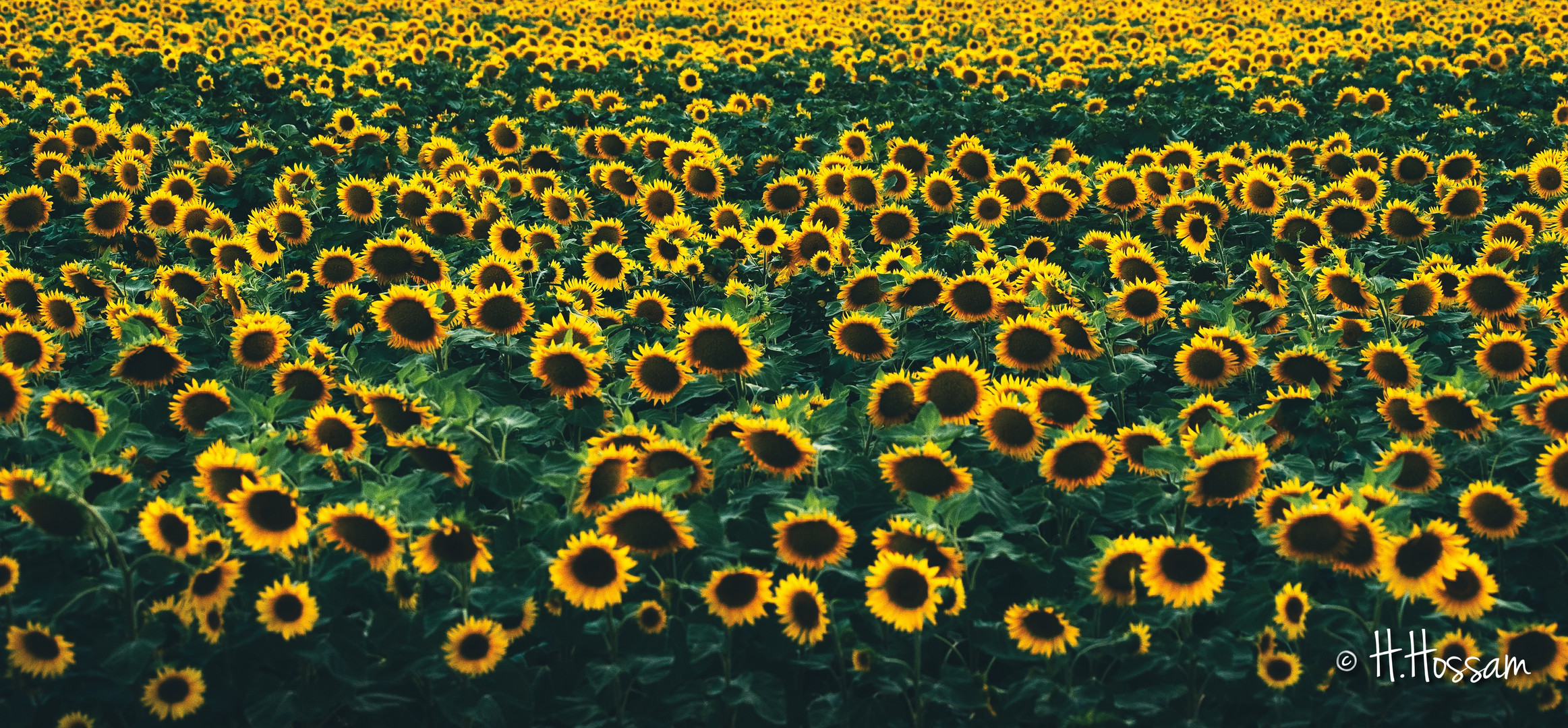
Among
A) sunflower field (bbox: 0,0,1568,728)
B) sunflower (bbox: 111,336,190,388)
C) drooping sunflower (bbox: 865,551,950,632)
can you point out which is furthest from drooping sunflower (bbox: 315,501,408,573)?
sunflower (bbox: 111,336,190,388)

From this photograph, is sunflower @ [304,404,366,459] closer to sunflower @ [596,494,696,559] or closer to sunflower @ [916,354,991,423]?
sunflower @ [596,494,696,559]

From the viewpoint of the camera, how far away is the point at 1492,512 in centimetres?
298

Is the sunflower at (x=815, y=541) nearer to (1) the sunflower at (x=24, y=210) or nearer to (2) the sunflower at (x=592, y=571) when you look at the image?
(2) the sunflower at (x=592, y=571)

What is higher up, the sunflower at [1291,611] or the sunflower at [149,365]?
the sunflower at [1291,611]

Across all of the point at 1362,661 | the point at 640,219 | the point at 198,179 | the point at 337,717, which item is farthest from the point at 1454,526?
the point at 198,179

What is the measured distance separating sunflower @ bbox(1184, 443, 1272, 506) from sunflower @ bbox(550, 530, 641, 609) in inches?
63.7

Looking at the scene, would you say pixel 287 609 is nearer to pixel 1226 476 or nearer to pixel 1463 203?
pixel 1226 476

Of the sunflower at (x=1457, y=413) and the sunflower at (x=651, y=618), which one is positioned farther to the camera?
the sunflower at (x=1457, y=413)

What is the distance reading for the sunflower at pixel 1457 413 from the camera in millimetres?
3322

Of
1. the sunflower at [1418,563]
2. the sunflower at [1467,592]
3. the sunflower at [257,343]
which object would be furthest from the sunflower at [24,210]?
the sunflower at [1467,592]

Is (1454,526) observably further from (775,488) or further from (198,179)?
(198,179)

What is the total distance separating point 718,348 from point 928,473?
1.03 metres

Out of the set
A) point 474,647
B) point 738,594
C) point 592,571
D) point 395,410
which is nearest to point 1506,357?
point 738,594

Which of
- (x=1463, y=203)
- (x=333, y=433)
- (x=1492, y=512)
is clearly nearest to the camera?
(x=1492, y=512)
